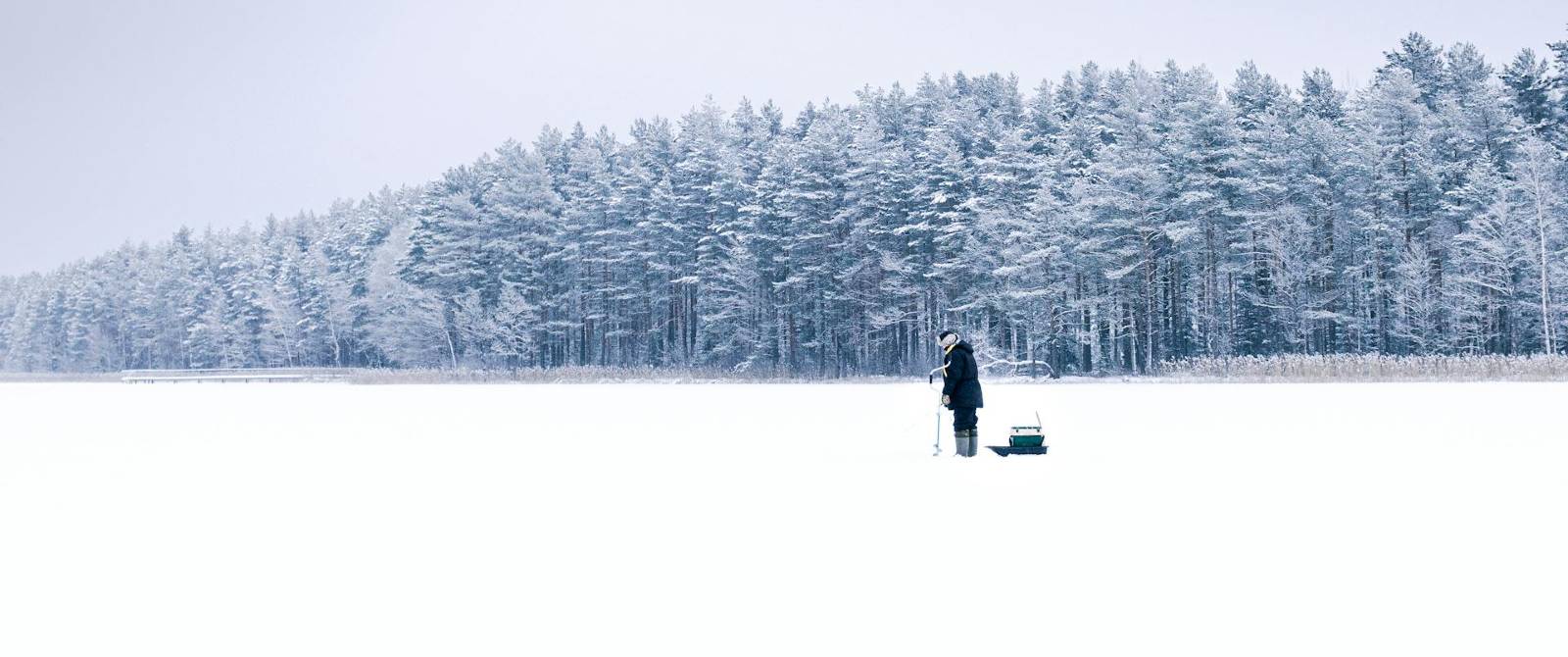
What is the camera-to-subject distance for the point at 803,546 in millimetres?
8234

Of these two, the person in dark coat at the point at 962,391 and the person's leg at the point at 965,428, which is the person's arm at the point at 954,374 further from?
the person's leg at the point at 965,428

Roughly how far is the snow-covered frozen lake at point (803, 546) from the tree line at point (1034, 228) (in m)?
37.5

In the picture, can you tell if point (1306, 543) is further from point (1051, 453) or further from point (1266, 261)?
point (1266, 261)

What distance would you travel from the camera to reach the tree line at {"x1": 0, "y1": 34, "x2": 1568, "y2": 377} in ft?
171

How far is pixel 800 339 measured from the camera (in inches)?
2510

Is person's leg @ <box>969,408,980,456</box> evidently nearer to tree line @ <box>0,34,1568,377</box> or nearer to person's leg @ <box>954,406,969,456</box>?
person's leg @ <box>954,406,969,456</box>

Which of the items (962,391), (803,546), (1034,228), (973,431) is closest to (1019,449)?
(973,431)

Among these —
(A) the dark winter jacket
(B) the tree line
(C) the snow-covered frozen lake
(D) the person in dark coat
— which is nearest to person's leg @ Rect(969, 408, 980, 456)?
(D) the person in dark coat

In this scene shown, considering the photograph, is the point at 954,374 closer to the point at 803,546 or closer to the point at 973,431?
the point at 973,431

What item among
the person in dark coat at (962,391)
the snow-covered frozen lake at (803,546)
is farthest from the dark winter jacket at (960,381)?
the snow-covered frozen lake at (803,546)

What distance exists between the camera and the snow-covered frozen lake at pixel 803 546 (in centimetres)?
601

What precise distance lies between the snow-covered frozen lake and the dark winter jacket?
51cm

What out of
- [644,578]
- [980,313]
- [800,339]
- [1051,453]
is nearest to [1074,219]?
[980,313]

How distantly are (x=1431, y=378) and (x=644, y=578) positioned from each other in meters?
35.5
